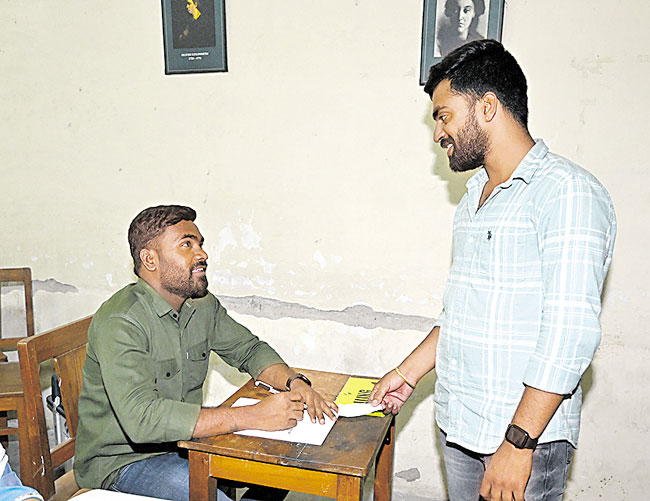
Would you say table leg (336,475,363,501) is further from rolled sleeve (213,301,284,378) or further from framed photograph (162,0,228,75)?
framed photograph (162,0,228,75)

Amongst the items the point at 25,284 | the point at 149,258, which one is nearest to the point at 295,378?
the point at 149,258

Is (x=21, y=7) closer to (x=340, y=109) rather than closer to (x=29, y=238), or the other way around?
(x=29, y=238)

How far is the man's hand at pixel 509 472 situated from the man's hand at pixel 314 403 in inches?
19.0

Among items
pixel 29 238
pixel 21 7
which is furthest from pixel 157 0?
pixel 29 238

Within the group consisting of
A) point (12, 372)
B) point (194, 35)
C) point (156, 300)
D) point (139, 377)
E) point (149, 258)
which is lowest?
point (12, 372)

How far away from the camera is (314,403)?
157cm

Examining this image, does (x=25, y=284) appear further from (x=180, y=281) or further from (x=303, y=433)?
(x=303, y=433)

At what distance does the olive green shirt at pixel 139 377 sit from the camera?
143 cm

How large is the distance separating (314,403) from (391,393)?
247 millimetres

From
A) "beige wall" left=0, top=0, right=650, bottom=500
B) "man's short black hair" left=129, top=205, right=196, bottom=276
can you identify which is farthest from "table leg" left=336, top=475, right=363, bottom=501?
"beige wall" left=0, top=0, right=650, bottom=500

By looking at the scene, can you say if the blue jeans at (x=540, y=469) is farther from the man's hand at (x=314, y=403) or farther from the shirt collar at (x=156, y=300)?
the shirt collar at (x=156, y=300)

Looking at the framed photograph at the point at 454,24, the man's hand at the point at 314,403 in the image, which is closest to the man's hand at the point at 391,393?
the man's hand at the point at 314,403

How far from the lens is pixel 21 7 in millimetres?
2693

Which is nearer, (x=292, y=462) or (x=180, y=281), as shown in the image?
(x=292, y=462)
